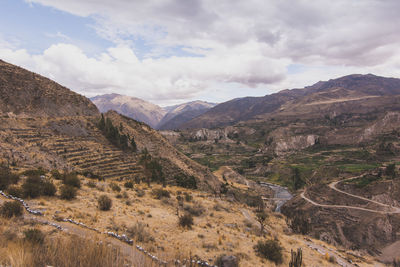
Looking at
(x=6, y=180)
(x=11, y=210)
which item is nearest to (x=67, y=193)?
(x=6, y=180)

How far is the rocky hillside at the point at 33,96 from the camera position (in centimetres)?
6009

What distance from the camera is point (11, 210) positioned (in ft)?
34.5

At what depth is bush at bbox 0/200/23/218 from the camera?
10297 millimetres

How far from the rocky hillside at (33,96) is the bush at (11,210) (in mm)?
61991

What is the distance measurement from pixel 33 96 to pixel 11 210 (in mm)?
68420

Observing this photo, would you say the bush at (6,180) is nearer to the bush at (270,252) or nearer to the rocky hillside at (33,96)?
the bush at (270,252)

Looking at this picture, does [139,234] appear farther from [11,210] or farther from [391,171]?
[391,171]

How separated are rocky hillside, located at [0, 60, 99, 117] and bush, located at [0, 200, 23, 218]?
62.0 m

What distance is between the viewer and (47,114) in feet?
205

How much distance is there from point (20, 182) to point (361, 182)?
274 ft

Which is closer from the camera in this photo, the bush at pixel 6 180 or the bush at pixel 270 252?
the bush at pixel 270 252

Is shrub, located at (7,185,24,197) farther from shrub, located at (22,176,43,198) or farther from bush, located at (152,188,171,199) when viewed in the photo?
bush, located at (152,188,171,199)

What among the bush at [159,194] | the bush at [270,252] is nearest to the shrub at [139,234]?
the bush at [270,252]

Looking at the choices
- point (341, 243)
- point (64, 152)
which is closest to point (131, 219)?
point (64, 152)
